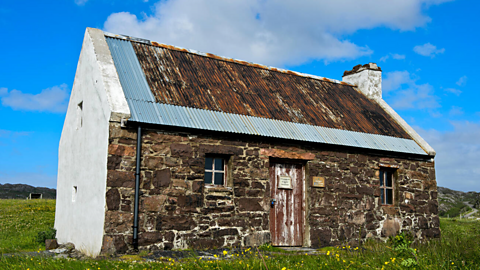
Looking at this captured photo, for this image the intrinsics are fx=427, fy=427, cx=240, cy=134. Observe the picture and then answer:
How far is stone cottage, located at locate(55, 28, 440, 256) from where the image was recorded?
27.9 feet

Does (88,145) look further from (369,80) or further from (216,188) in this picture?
(369,80)

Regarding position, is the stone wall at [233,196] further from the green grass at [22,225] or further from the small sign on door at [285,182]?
the green grass at [22,225]

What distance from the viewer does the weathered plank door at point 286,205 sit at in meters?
10.3

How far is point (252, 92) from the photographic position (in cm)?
1175

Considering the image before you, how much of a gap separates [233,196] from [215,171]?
689 millimetres

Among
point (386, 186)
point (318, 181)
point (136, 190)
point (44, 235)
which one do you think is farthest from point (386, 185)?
point (44, 235)

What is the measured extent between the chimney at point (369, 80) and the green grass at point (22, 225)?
11520mm

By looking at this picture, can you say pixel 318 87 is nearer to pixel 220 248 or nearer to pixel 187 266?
pixel 220 248

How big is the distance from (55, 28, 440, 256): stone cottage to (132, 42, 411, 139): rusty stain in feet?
0.16

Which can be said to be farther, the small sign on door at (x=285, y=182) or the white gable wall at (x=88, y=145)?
the small sign on door at (x=285, y=182)

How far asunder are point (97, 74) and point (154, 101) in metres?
1.45

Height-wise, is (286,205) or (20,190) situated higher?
(20,190)

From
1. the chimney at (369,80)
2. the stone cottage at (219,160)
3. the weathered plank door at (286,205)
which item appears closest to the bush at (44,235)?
the stone cottage at (219,160)

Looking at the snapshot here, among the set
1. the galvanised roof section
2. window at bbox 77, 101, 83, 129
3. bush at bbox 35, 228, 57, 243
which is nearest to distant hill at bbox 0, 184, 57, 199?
bush at bbox 35, 228, 57, 243
